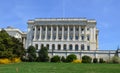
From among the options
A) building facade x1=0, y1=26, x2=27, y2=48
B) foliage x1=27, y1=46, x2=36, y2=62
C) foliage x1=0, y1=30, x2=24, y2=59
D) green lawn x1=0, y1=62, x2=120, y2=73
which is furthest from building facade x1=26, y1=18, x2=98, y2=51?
green lawn x1=0, y1=62, x2=120, y2=73

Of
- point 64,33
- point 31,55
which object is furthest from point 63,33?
point 31,55

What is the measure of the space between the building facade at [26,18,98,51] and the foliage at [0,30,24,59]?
137 ft

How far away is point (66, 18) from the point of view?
124 m

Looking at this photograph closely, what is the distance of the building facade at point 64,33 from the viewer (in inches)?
4833

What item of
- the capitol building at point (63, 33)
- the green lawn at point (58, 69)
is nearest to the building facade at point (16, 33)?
the capitol building at point (63, 33)

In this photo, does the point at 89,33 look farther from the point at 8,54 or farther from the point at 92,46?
the point at 8,54

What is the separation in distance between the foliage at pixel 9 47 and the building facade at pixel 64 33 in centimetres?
4166

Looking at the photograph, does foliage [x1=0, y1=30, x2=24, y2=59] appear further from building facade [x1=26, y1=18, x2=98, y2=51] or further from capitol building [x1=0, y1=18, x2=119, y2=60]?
building facade [x1=26, y1=18, x2=98, y2=51]

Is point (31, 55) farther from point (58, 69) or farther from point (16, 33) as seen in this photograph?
point (58, 69)

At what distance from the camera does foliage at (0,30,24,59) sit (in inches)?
2810

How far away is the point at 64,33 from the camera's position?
125 m

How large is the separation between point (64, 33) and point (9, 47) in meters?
51.4

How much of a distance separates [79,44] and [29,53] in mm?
35664

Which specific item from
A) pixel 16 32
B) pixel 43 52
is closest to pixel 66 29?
pixel 16 32
